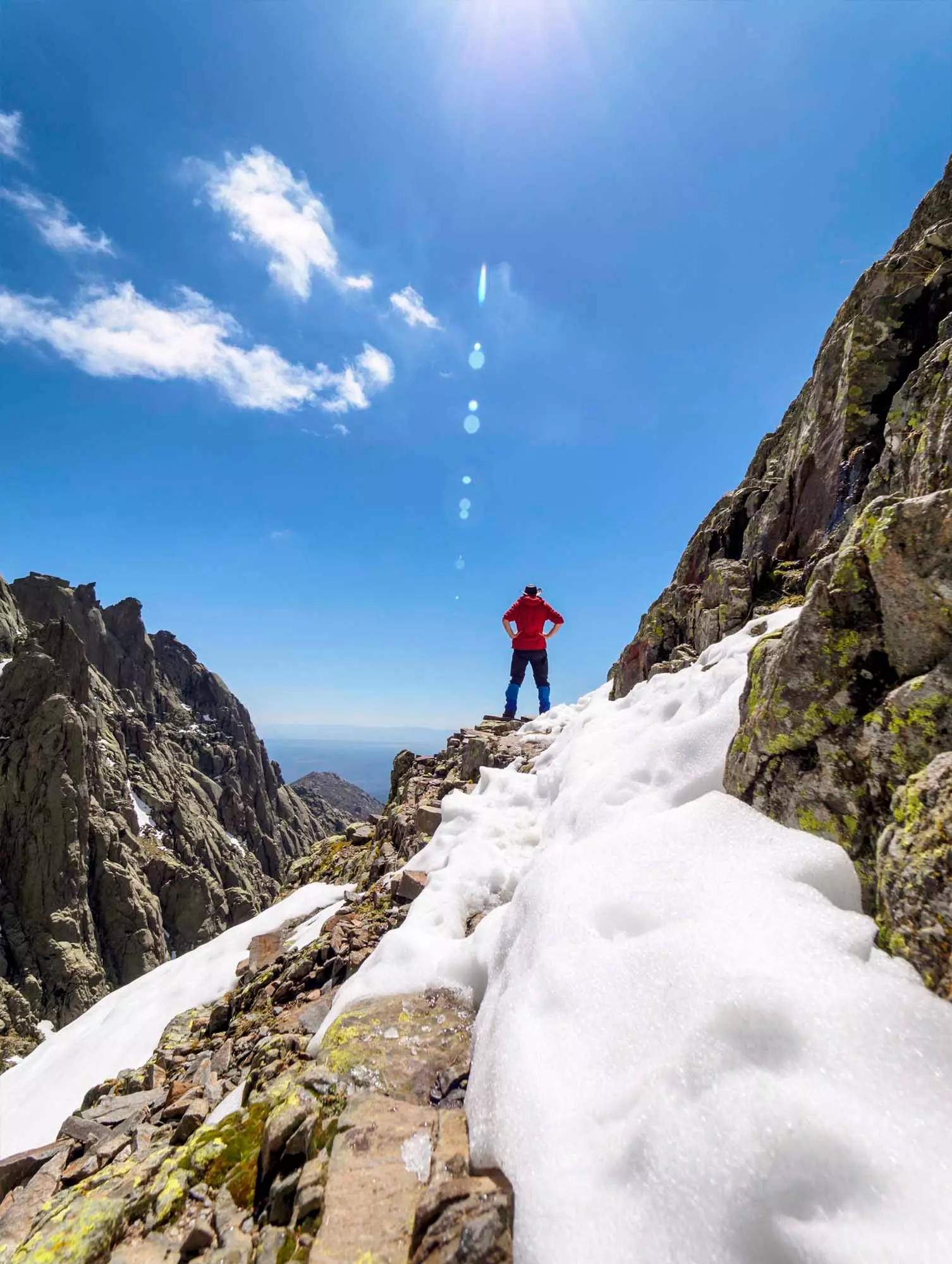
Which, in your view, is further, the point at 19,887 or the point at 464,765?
the point at 19,887

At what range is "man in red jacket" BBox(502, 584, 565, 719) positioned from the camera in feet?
77.5

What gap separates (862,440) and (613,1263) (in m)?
16.4

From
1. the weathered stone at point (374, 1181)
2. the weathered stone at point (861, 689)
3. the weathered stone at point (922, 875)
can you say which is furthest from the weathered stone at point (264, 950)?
the weathered stone at point (922, 875)

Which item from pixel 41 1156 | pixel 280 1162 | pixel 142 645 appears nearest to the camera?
pixel 280 1162

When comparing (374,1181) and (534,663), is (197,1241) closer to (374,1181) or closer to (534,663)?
(374,1181)

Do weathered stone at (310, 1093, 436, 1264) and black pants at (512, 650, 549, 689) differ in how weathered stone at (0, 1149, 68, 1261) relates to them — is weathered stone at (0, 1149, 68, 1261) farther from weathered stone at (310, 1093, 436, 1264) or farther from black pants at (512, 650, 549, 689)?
black pants at (512, 650, 549, 689)

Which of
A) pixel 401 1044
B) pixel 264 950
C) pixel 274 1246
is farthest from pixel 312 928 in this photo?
pixel 274 1246

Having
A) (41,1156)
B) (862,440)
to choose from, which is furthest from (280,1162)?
(862,440)

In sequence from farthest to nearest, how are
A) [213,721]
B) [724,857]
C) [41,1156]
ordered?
1. [213,721]
2. [41,1156]
3. [724,857]

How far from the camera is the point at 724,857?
5.63 metres

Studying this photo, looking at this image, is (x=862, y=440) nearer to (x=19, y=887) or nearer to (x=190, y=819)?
(x=19, y=887)

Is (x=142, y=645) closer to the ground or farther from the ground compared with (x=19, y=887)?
farther from the ground

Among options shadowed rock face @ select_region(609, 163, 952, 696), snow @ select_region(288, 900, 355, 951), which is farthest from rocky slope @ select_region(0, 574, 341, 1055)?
shadowed rock face @ select_region(609, 163, 952, 696)

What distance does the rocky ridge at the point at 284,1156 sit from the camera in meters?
3.83
